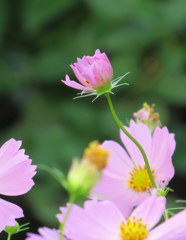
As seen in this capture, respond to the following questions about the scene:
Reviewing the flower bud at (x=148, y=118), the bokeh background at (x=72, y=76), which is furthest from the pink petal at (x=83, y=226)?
the bokeh background at (x=72, y=76)

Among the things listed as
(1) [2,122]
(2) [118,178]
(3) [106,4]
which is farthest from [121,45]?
(2) [118,178]

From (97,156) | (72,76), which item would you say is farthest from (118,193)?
(72,76)

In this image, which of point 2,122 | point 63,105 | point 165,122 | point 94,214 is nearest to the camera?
point 94,214

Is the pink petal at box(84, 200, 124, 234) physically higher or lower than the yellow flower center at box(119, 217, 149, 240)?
higher

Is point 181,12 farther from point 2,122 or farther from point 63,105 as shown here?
point 2,122

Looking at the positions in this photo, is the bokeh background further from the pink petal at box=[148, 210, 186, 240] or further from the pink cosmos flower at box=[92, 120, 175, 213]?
the pink petal at box=[148, 210, 186, 240]

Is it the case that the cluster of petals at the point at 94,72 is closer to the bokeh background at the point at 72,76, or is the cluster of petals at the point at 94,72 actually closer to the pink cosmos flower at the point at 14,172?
the pink cosmos flower at the point at 14,172

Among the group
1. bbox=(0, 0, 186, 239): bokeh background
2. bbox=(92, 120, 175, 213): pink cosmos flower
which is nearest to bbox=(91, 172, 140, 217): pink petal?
bbox=(92, 120, 175, 213): pink cosmos flower
